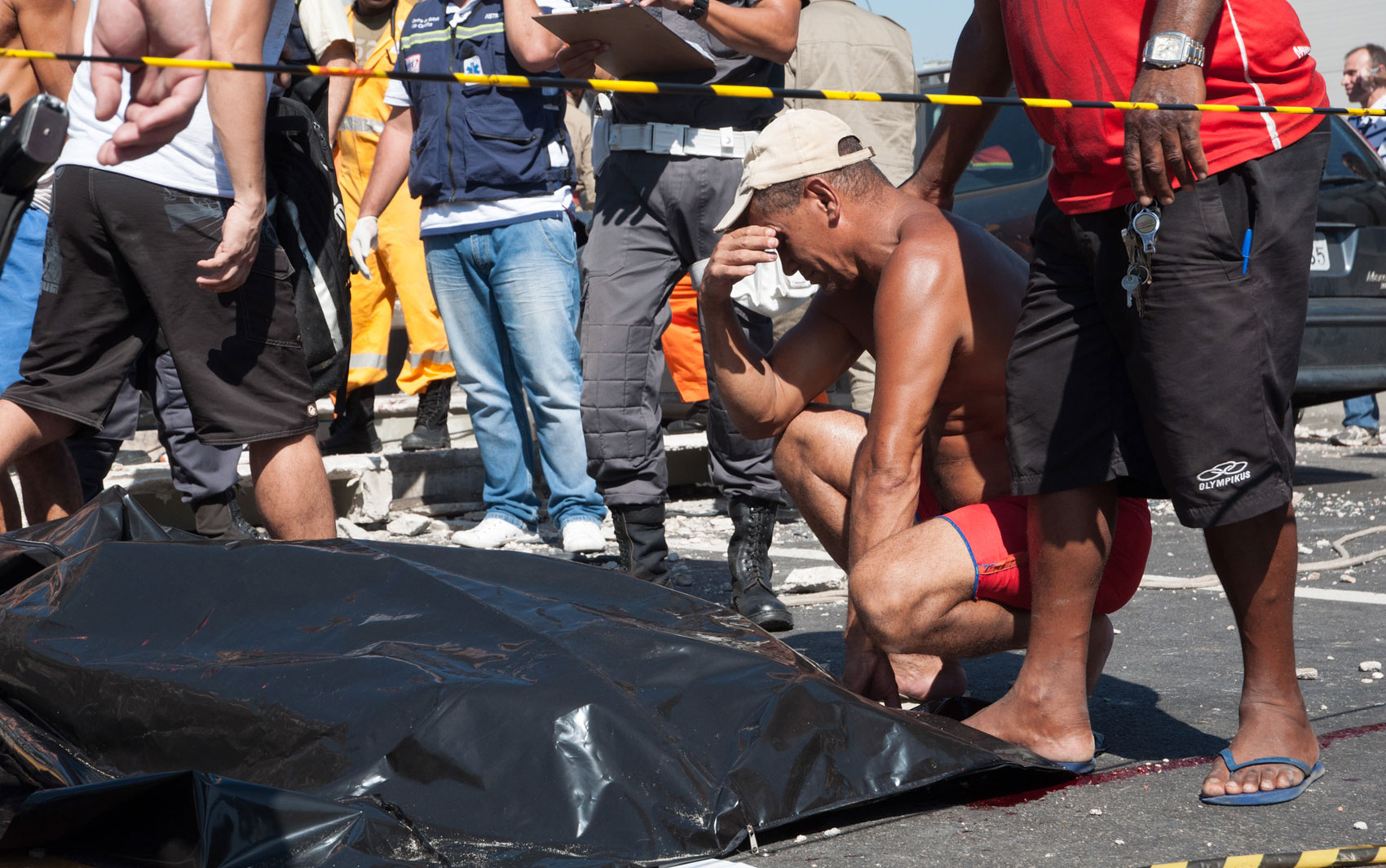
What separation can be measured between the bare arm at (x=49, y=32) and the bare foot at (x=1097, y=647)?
11.0ft

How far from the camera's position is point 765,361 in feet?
10.5

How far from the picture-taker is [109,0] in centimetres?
332

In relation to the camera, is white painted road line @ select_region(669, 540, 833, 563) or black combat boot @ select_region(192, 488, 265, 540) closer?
black combat boot @ select_region(192, 488, 265, 540)

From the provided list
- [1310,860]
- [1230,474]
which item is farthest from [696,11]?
[1310,860]

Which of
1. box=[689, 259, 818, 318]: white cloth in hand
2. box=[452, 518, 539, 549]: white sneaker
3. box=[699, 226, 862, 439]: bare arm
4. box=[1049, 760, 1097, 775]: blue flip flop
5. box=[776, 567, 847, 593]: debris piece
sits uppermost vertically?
box=[699, 226, 862, 439]: bare arm

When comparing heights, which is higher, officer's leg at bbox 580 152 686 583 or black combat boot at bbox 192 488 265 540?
officer's leg at bbox 580 152 686 583

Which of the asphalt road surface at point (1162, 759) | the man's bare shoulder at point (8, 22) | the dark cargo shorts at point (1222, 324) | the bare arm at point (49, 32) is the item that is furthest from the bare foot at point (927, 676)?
the man's bare shoulder at point (8, 22)

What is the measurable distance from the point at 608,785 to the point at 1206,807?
103cm

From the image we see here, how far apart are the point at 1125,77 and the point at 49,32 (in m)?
3.35

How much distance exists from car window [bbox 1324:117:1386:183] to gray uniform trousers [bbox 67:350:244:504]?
17.4 ft

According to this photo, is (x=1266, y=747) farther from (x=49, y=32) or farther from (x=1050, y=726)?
(x=49, y=32)

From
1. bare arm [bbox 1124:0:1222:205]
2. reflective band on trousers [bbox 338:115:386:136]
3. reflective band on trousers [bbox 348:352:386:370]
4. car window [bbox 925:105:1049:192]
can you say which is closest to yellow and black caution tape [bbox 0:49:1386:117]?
bare arm [bbox 1124:0:1222:205]

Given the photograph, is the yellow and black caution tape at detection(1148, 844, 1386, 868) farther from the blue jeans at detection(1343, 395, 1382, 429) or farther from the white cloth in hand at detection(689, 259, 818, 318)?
the blue jeans at detection(1343, 395, 1382, 429)

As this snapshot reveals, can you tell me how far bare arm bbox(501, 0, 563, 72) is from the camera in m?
4.77
